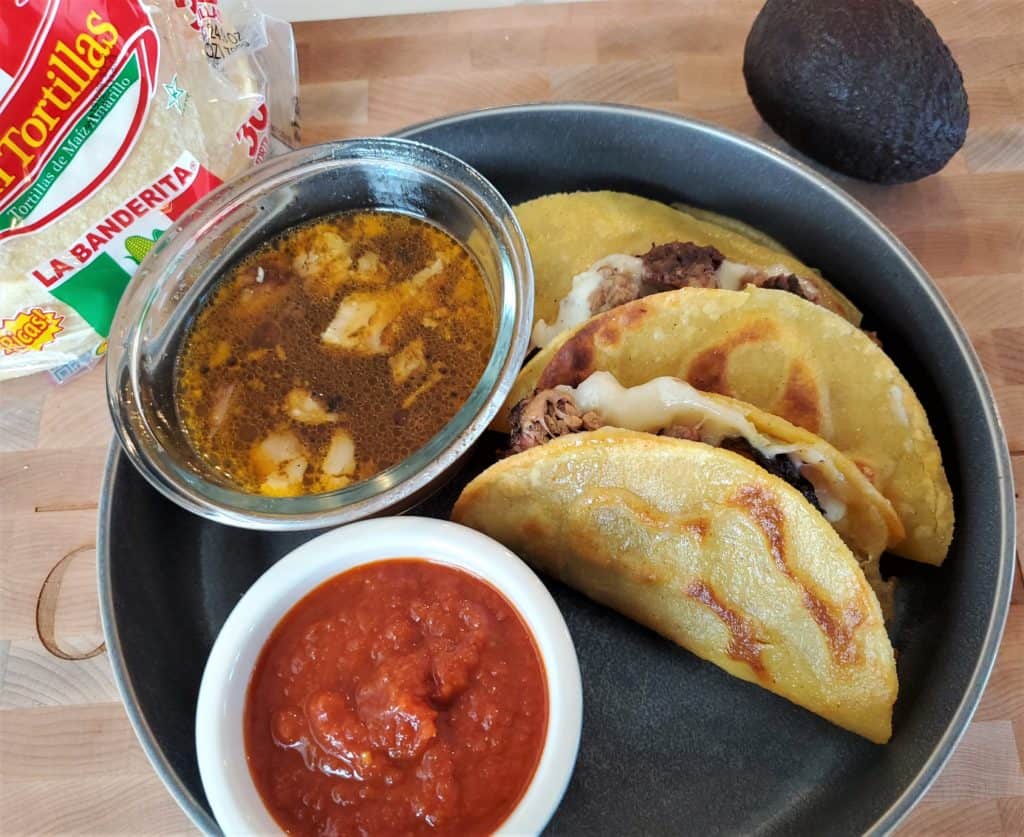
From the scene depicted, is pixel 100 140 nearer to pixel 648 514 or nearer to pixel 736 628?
pixel 648 514

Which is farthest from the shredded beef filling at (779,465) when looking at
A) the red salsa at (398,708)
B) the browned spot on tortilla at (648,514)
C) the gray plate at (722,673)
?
the red salsa at (398,708)

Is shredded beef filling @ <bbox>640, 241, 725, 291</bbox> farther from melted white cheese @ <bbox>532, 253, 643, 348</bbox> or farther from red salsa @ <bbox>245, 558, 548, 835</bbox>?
red salsa @ <bbox>245, 558, 548, 835</bbox>

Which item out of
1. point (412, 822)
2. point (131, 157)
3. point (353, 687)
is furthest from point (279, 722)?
point (131, 157)

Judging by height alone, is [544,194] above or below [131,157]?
below

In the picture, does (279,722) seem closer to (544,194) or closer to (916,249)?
(544,194)

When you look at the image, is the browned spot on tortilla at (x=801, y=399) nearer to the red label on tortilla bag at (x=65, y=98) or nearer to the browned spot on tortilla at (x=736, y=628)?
the browned spot on tortilla at (x=736, y=628)

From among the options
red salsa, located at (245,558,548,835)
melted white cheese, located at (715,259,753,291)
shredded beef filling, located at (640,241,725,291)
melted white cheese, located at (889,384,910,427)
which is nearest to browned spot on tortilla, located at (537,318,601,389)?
shredded beef filling, located at (640,241,725,291)
